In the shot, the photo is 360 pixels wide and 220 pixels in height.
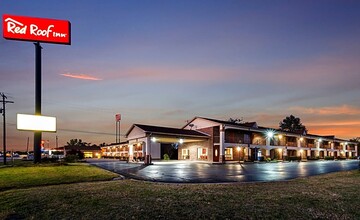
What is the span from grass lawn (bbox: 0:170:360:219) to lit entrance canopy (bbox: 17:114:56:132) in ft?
62.0

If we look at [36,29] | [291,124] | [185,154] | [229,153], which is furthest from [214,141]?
[291,124]

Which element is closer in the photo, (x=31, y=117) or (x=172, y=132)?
(x=31, y=117)

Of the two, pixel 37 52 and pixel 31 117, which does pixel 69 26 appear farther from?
pixel 31 117

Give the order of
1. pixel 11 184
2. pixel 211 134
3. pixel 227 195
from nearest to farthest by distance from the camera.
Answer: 1. pixel 227 195
2. pixel 11 184
3. pixel 211 134

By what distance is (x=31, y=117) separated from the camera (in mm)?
27750

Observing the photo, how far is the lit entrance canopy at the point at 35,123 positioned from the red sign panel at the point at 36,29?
846cm

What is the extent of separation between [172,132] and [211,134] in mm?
7022

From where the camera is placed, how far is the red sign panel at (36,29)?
28.7m

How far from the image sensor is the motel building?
40.7 meters

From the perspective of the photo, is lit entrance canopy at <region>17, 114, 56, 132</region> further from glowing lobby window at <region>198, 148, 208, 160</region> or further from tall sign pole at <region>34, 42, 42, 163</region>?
glowing lobby window at <region>198, 148, 208, 160</region>

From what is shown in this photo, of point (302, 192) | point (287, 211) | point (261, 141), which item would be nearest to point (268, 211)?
point (287, 211)

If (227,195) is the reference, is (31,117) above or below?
above

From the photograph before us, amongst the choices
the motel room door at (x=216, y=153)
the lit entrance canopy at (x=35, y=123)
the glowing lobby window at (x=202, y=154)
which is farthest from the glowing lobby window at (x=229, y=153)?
the lit entrance canopy at (x=35, y=123)

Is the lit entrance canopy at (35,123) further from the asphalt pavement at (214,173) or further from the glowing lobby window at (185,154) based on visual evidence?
the glowing lobby window at (185,154)
